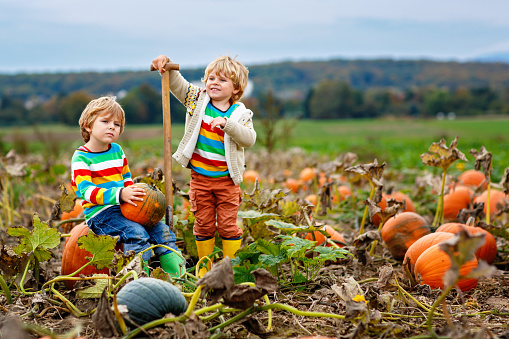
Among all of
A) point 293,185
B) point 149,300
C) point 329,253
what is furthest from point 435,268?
point 293,185

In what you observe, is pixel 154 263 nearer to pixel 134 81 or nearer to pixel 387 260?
pixel 387 260

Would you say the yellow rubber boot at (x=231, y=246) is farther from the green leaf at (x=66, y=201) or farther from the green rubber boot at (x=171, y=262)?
the green leaf at (x=66, y=201)

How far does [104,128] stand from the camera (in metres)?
3.12

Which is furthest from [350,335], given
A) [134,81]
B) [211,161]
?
[134,81]

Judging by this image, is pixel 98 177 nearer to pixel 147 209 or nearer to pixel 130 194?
pixel 130 194

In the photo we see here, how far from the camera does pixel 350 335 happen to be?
7.18 feet

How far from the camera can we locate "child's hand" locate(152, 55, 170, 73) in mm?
3443

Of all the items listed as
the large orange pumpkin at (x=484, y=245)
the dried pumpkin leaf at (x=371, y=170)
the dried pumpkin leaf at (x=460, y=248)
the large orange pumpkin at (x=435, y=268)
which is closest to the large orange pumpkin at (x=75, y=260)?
the dried pumpkin leaf at (x=371, y=170)

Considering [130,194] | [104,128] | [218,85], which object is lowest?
[130,194]

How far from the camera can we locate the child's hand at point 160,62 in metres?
3.44

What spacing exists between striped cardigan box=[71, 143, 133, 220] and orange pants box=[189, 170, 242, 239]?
51 cm

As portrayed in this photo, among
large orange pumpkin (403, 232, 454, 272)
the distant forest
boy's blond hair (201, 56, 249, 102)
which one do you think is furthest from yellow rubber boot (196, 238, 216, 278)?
the distant forest

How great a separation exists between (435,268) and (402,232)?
855mm

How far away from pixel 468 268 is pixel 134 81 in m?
53.7
